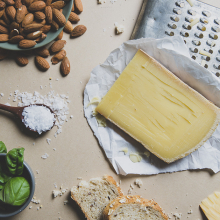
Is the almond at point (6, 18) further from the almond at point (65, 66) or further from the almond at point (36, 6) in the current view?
the almond at point (65, 66)

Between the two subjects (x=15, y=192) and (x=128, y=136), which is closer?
(x=15, y=192)

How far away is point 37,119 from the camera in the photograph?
1159 millimetres

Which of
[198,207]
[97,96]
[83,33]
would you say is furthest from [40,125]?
[198,207]

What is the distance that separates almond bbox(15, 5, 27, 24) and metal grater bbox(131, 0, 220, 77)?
644mm

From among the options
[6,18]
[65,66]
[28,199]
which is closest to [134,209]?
[28,199]

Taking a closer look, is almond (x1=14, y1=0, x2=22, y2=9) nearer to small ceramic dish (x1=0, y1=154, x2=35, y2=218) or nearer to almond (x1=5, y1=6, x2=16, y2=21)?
almond (x1=5, y1=6, x2=16, y2=21)

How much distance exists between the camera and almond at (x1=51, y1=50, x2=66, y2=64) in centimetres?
121

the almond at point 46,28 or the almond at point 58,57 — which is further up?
the almond at point 46,28

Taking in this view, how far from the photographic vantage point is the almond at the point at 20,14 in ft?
3.67

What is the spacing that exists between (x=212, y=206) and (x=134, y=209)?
1.50ft

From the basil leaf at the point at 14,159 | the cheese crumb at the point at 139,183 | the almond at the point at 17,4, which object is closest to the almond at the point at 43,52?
the almond at the point at 17,4

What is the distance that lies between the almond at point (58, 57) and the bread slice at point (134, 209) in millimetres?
814

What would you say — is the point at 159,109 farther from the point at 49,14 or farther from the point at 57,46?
the point at 49,14

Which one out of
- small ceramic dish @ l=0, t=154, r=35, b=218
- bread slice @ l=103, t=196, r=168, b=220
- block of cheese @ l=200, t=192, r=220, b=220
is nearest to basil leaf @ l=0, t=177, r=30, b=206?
small ceramic dish @ l=0, t=154, r=35, b=218
